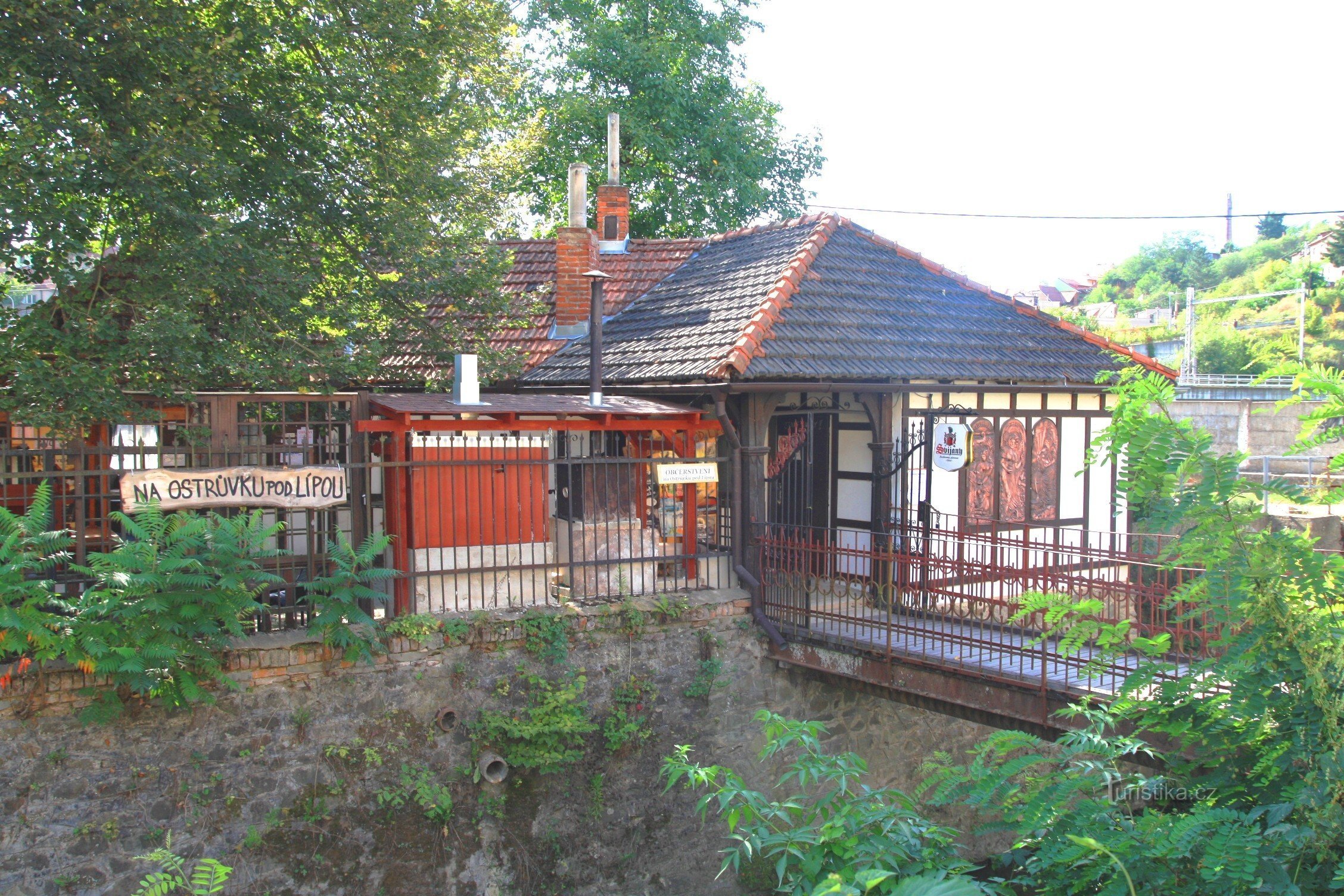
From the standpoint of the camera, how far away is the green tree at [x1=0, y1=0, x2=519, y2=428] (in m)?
7.42

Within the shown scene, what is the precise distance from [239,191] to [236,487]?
9.97ft

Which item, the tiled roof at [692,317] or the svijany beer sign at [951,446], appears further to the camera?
the tiled roof at [692,317]

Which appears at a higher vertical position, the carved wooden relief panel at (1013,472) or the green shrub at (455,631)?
the carved wooden relief panel at (1013,472)

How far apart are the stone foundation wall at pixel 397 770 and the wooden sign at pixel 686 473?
1162 mm

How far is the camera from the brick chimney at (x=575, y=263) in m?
12.4

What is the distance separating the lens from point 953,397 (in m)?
11.3

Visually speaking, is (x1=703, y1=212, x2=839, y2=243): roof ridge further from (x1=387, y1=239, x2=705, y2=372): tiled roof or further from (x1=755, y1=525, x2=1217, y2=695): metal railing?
(x1=755, y1=525, x2=1217, y2=695): metal railing

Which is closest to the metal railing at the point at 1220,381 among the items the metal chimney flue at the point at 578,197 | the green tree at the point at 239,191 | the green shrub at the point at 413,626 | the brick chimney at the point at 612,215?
the brick chimney at the point at 612,215

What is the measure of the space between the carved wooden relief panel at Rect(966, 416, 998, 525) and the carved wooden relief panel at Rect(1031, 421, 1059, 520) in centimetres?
64

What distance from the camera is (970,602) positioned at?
796cm

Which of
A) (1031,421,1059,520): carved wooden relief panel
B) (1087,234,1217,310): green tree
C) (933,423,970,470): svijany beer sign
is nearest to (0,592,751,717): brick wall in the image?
(933,423,970,470): svijany beer sign

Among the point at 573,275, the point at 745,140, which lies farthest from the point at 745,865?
the point at 745,140

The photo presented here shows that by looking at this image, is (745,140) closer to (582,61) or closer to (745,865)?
(582,61)

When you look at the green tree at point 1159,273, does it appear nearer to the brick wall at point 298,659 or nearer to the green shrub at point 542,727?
the brick wall at point 298,659
